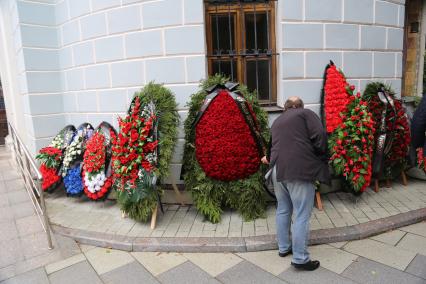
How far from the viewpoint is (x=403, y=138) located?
482cm

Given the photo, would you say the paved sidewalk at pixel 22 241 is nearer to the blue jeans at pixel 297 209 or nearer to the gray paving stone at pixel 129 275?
the gray paving stone at pixel 129 275

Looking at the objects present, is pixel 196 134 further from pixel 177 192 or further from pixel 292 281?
pixel 292 281

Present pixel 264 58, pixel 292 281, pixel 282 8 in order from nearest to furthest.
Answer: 1. pixel 292 281
2. pixel 282 8
3. pixel 264 58

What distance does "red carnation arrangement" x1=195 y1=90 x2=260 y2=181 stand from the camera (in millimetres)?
3912

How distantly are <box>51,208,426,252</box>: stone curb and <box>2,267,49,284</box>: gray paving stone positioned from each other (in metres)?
0.65

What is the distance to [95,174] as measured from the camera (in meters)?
4.61

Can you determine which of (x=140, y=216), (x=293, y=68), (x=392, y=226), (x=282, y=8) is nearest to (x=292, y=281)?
(x=392, y=226)

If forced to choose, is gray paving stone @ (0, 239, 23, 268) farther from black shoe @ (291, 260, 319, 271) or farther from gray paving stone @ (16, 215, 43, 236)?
black shoe @ (291, 260, 319, 271)

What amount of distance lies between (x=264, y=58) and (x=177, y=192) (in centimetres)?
229

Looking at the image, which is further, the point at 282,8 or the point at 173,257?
the point at 282,8

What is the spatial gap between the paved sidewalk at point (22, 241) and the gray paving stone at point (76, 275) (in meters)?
0.28

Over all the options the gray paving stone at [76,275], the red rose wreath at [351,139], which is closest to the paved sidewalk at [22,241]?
the gray paving stone at [76,275]

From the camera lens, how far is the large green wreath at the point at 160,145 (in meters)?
3.87

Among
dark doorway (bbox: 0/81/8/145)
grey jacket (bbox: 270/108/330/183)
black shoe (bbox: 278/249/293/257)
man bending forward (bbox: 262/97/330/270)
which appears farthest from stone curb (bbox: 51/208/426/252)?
dark doorway (bbox: 0/81/8/145)
